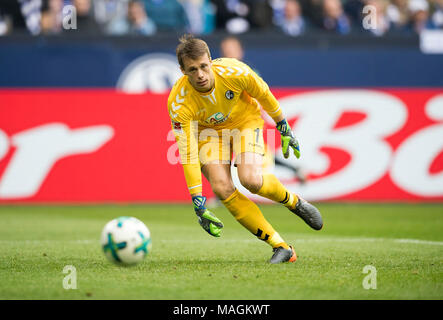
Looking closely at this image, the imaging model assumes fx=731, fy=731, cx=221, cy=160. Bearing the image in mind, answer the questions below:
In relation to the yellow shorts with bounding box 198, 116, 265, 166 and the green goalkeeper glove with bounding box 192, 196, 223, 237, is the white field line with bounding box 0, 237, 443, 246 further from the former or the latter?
the green goalkeeper glove with bounding box 192, 196, 223, 237

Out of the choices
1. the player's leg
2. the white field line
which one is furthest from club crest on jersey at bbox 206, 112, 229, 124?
the white field line

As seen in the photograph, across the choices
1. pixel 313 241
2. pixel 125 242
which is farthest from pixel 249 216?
pixel 313 241

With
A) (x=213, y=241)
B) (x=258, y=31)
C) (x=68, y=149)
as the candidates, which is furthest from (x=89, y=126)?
(x=213, y=241)

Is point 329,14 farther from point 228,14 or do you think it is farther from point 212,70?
point 212,70

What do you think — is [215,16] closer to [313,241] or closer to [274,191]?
[313,241]

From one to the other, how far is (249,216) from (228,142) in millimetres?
813

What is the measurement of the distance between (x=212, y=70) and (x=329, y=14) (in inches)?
382

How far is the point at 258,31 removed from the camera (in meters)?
15.3

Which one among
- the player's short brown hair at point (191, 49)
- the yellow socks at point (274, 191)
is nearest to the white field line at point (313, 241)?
the yellow socks at point (274, 191)

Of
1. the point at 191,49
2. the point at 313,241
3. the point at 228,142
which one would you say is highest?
the point at 191,49

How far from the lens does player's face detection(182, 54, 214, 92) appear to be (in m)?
6.64

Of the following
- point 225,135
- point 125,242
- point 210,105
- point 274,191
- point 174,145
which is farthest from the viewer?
point 174,145

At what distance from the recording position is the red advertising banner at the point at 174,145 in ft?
43.9

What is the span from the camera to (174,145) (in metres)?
13.4
